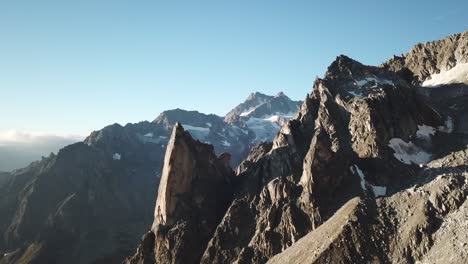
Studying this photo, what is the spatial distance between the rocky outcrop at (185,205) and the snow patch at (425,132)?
42719mm

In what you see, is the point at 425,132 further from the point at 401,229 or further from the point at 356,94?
the point at 401,229

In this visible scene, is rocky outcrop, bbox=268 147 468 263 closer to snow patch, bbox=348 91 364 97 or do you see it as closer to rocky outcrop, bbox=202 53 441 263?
rocky outcrop, bbox=202 53 441 263

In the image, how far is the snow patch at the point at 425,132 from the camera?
101 metres

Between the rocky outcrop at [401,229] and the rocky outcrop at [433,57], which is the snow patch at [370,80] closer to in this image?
the rocky outcrop at [433,57]

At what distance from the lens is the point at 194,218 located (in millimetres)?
101688

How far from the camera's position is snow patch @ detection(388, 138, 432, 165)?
303 feet

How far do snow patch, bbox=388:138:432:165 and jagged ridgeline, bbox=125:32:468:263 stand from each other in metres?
0.19

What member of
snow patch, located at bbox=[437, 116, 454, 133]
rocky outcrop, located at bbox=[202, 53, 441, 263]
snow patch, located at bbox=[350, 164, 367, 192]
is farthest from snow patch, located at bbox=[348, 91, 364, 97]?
snow patch, located at bbox=[350, 164, 367, 192]

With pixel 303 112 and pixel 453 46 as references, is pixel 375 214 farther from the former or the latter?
pixel 453 46

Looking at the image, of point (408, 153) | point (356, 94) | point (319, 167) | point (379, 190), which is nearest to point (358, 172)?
point (319, 167)

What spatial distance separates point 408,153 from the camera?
313ft

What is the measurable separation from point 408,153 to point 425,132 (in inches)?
393

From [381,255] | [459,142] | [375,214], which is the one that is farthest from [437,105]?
[381,255]

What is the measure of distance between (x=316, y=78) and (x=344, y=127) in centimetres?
2504
